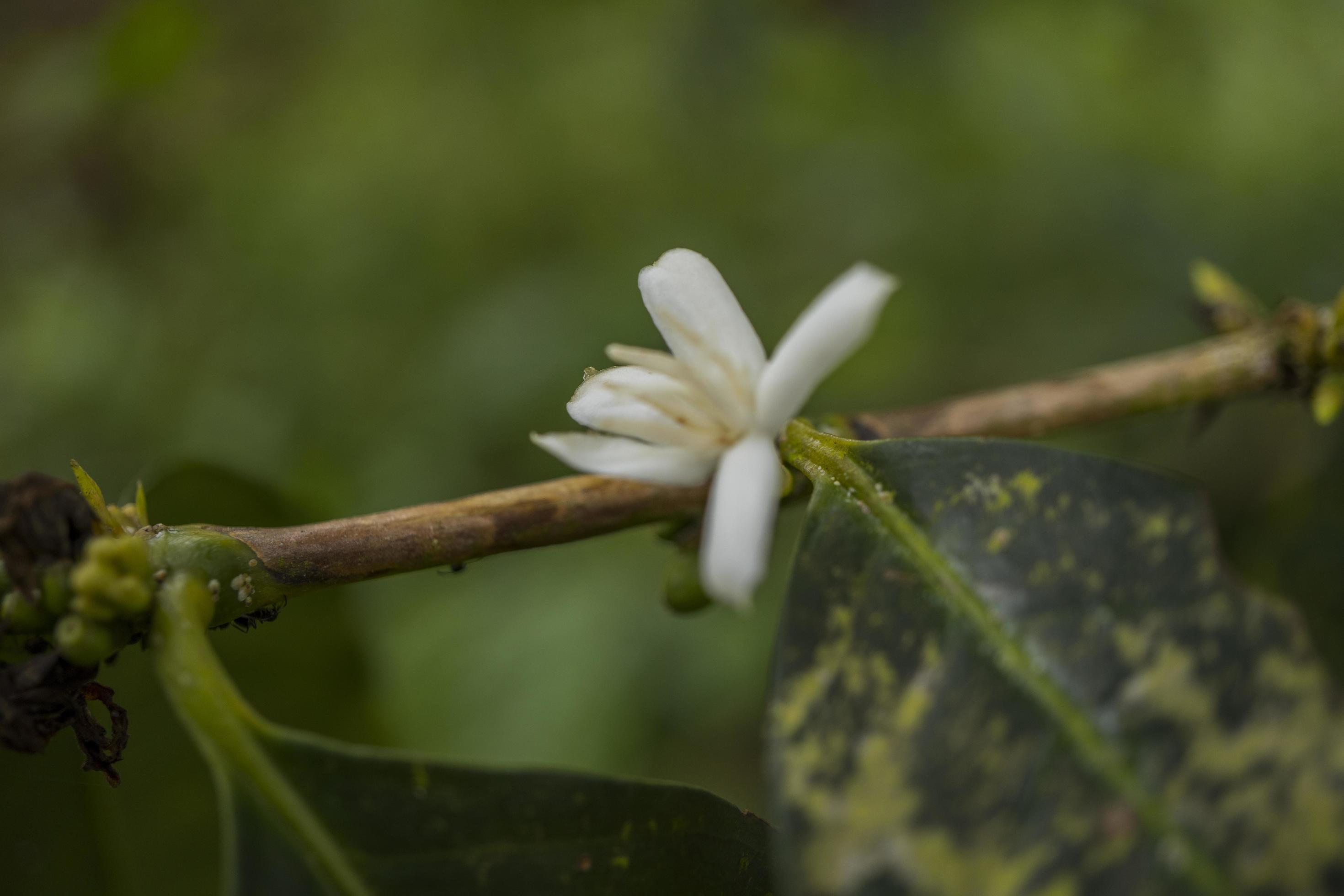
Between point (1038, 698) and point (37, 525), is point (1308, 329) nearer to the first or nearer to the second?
point (1038, 698)

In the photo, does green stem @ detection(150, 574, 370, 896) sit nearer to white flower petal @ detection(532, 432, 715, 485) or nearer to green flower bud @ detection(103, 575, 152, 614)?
green flower bud @ detection(103, 575, 152, 614)

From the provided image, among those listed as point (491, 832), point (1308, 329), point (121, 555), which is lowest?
point (491, 832)

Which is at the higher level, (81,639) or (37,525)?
(37,525)

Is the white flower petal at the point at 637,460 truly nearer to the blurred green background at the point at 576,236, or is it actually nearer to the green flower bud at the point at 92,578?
the green flower bud at the point at 92,578

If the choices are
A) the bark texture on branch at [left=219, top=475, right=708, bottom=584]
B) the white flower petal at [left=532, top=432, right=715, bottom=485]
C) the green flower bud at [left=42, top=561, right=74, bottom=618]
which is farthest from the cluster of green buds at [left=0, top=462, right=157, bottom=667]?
the white flower petal at [left=532, top=432, right=715, bottom=485]

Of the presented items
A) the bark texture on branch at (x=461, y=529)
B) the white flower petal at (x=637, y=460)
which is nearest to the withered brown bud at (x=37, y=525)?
the bark texture on branch at (x=461, y=529)

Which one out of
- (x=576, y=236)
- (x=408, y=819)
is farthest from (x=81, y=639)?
(x=576, y=236)
